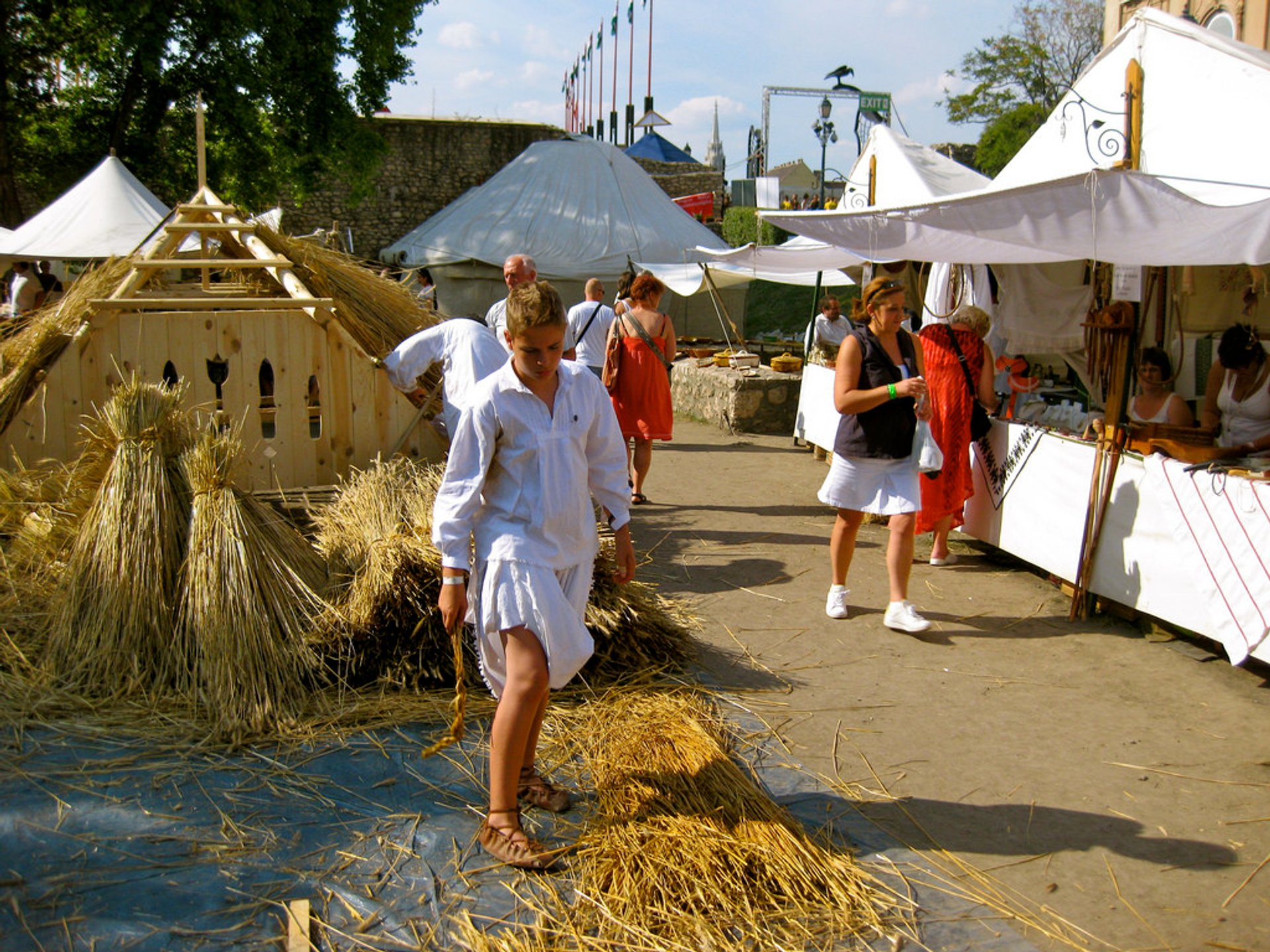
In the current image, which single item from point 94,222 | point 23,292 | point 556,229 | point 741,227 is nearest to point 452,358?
point 94,222

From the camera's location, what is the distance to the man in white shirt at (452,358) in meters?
5.04

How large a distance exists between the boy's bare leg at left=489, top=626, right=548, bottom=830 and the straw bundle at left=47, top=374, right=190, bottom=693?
5.29 ft

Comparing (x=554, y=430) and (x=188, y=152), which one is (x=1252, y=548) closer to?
(x=554, y=430)

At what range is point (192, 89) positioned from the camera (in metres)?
18.6

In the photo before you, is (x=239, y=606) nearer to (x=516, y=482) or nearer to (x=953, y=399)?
(x=516, y=482)

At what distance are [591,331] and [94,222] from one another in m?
7.07

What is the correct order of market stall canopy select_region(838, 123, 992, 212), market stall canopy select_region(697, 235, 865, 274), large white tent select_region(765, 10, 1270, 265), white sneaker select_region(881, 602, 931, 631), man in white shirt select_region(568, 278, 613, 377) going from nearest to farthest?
large white tent select_region(765, 10, 1270, 265), white sneaker select_region(881, 602, 931, 631), man in white shirt select_region(568, 278, 613, 377), market stall canopy select_region(838, 123, 992, 212), market stall canopy select_region(697, 235, 865, 274)

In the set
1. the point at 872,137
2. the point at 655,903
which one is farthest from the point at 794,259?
the point at 655,903

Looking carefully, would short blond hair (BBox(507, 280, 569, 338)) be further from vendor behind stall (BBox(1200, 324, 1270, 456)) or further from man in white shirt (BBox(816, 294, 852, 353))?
man in white shirt (BBox(816, 294, 852, 353))

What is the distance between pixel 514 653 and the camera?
114 inches

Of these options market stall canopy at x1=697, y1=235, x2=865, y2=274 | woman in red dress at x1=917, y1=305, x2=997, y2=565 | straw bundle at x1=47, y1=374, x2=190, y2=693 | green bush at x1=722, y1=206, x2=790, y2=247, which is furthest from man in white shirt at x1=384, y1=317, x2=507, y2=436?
green bush at x1=722, y1=206, x2=790, y2=247

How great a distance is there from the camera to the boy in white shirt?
2887 mm

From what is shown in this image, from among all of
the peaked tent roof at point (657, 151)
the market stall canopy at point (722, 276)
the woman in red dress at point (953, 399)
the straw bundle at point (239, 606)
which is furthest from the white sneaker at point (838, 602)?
the peaked tent roof at point (657, 151)

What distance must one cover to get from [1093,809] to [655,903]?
5.12ft
